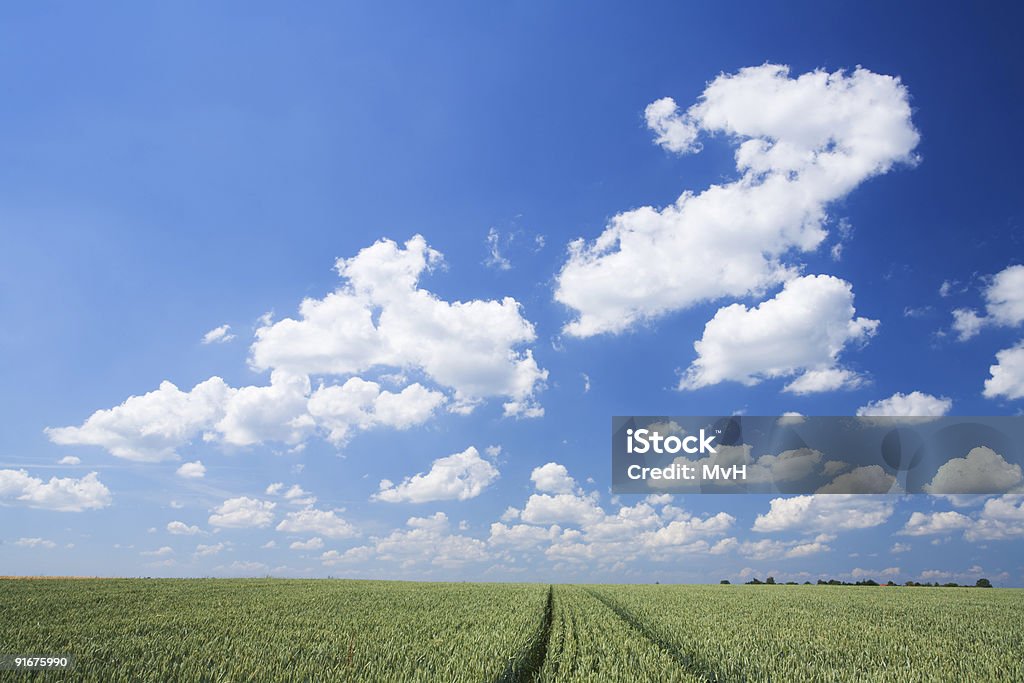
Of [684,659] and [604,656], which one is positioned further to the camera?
[684,659]

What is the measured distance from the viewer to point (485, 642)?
37.1 feet

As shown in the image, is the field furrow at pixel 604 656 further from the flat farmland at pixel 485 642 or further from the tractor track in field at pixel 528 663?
the tractor track in field at pixel 528 663

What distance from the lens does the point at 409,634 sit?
1316 cm

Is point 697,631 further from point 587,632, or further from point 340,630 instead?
point 340,630

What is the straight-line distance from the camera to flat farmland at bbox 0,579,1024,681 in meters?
9.51

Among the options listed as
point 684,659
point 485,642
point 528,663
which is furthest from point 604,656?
point 485,642

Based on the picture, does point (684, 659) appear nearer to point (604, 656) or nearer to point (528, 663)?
point (604, 656)

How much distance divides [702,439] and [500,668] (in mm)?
26165

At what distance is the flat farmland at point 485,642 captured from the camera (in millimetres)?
9514

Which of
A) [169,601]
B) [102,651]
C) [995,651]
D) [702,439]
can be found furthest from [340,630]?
[702,439]

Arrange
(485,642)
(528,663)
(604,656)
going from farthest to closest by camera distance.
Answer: (485,642)
(528,663)
(604,656)

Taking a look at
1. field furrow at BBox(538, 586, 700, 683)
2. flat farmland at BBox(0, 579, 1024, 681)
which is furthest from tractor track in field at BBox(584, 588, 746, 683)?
field furrow at BBox(538, 586, 700, 683)

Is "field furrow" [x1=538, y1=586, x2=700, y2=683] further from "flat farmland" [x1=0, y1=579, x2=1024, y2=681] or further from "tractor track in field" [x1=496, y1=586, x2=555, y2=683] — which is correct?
"tractor track in field" [x1=496, y1=586, x2=555, y2=683]

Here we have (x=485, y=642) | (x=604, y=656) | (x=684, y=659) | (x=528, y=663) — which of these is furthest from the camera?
(x=684, y=659)
